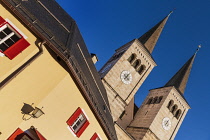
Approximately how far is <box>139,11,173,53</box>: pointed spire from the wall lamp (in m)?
24.3

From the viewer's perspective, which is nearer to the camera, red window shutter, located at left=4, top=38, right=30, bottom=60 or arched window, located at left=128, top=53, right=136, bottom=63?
red window shutter, located at left=4, top=38, right=30, bottom=60

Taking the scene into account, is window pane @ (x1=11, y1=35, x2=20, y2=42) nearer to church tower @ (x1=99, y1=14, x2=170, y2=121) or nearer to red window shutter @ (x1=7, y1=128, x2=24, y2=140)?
red window shutter @ (x1=7, y1=128, x2=24, y2=140)

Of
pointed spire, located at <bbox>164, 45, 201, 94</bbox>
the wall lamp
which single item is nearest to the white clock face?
pointed spire, located at <bbox>164, 45, 201, 94</bbox>

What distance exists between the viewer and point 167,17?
37.5 meters

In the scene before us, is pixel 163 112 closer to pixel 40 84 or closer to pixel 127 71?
pixel 127 71

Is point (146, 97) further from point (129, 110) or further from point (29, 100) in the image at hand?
point (29, 100)

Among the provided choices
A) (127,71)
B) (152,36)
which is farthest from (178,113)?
(152,36)

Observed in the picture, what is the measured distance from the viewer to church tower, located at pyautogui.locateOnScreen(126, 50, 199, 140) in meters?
30.8

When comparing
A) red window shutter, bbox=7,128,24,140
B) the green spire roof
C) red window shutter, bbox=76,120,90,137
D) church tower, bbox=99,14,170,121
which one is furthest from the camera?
the green spire roof

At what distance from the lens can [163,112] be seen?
32375 mm

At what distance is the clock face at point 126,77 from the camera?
97.2 ft

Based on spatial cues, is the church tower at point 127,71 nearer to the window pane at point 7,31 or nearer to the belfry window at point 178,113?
the belfry window at point 178,113

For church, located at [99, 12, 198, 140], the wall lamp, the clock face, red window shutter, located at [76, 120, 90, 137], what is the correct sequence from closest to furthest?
the wall lamp, red window shutter, located at [76, 120, 90, 137], church, located at [99, 12, 198, 140], the clock face

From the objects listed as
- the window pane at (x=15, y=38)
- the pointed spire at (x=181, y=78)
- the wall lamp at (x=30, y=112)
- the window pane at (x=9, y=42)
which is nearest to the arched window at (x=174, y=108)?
the pointed spire at (x=181, y=78)
